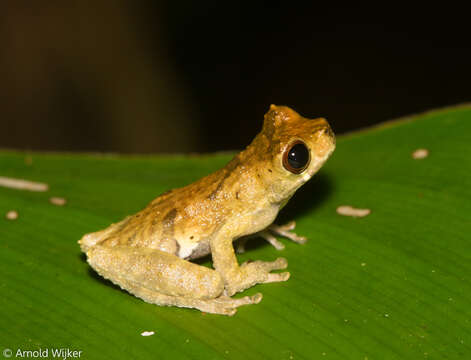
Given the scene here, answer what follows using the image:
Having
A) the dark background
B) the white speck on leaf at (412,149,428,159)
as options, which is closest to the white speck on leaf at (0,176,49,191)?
the white speck on leaf at (412,149,428,159)

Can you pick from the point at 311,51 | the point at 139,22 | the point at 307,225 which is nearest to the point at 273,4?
the point at 311,51

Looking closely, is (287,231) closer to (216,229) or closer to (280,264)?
(280,264)

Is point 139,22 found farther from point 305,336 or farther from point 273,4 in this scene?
point 305,336

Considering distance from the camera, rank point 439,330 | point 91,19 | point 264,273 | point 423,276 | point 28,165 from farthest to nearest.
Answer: point 91,19 < point 28,165 < point 264,273 < point 423,276 < point 439,330

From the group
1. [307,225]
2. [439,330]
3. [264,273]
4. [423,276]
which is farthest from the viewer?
[307,225]

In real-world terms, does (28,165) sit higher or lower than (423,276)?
higher

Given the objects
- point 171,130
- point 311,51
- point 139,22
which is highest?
point 139,22

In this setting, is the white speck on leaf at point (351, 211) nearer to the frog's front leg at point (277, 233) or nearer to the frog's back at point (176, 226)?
the frog's front leg at point (277, 233)

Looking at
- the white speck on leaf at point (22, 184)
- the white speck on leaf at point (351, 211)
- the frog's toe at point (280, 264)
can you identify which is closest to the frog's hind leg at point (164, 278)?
the frog's toe at point (280, 264)

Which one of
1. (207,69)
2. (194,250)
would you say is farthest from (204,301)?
(207,69)
